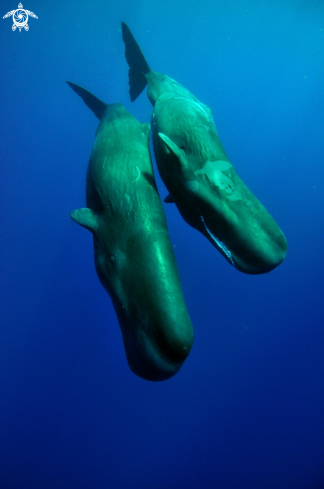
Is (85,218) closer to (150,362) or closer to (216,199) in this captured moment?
(216,199)

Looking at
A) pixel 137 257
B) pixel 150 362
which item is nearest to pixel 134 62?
pixel 137 257

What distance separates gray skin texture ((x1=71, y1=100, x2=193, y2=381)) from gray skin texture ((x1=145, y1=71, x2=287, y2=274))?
1.19 feet

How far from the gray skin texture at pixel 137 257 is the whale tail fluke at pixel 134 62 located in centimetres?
323

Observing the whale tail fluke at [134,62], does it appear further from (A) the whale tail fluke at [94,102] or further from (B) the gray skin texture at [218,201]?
(B) the gray skin texture at [218,201]

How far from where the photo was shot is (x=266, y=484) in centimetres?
732

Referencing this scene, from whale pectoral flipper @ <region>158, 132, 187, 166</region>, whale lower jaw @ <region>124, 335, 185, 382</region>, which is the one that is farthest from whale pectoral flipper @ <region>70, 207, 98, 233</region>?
whale lower jaw @ <region>124, 335, 185, 382</region>

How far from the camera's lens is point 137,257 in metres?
2.67

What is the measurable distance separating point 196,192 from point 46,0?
43.1ft

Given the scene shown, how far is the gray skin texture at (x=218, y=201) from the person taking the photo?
2650 millimetres

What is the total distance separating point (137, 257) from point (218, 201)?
34.2 inches

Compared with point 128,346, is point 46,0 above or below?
above

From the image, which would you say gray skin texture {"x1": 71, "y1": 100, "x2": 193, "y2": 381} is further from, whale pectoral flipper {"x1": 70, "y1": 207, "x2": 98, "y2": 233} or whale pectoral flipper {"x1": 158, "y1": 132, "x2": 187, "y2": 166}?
whale pectoral flipper {"x1": 158, "y1": 132, "x2": 187, "y2": 166}

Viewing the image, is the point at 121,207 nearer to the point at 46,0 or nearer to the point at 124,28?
the point at 124,28

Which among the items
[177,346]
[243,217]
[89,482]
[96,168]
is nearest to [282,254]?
[243,217]
